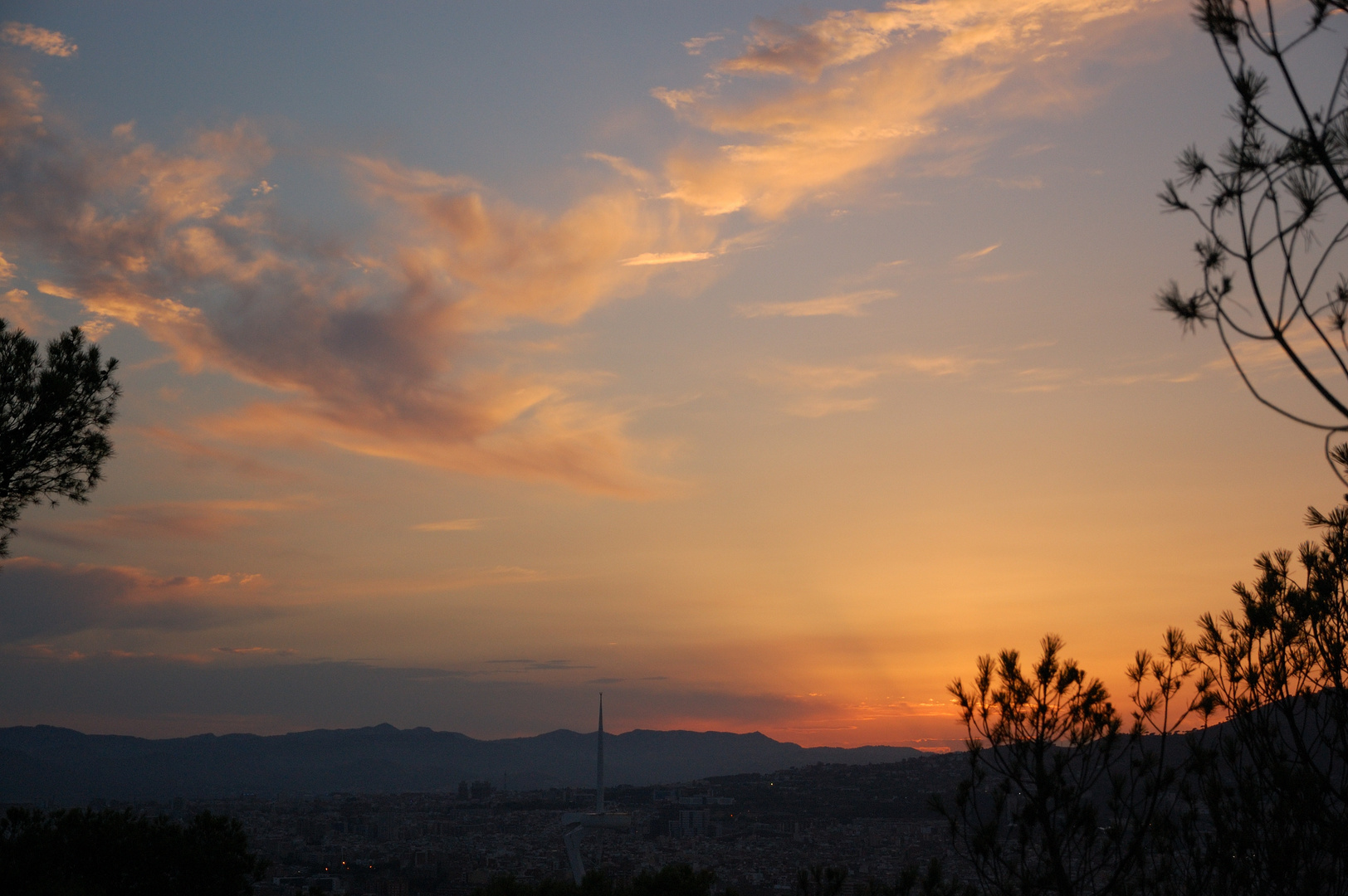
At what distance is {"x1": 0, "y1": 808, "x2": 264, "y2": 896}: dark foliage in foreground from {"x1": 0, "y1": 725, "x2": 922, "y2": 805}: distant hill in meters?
55.2

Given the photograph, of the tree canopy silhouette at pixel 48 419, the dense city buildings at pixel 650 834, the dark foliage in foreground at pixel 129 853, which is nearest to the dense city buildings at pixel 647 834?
the dense city buildings at pixel 650 834

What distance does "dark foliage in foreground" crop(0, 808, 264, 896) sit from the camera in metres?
16.1

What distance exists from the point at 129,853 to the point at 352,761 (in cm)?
12924

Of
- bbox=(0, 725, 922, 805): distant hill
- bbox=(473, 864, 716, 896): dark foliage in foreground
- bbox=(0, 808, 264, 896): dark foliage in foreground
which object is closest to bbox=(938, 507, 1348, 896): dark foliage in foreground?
bbox=(473, 864, 716, 896): dark foliage in foreground

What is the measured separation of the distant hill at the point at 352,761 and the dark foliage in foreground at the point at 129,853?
5519cm

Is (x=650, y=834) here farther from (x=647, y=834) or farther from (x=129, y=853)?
(x=129, y=853)

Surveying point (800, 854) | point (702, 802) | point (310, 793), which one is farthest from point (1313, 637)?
point (310, 793)

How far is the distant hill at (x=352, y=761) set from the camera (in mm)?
83812

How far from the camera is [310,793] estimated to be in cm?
10525

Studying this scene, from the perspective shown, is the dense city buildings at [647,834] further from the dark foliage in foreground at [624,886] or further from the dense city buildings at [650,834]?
the dark foliage in foreground at [624,886]

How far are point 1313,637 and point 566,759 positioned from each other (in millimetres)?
144175

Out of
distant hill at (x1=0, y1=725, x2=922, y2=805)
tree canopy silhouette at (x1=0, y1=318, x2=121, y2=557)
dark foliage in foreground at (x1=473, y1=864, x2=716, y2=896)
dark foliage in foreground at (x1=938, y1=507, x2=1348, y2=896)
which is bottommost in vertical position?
distant hill at (x1=0, y1=725, x2=922, y2=805)

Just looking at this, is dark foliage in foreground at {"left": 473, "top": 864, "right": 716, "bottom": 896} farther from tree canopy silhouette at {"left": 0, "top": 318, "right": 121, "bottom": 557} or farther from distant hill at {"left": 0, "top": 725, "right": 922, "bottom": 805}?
distant hill at {"left": 0, "top": 725, "right": 922, "bottom": 805}

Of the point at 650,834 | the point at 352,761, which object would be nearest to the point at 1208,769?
the point at 650,834
